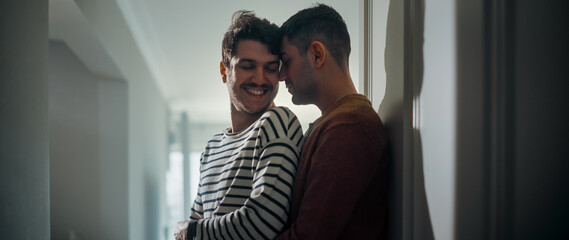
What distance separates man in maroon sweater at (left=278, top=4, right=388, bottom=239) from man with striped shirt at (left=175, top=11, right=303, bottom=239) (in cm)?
4

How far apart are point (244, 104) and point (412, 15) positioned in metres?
0.56

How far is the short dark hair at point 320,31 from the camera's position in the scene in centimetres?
131

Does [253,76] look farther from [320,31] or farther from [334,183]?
[334,183]

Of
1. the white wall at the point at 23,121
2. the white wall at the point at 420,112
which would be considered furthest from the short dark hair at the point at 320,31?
the white wall at the point at 23,121

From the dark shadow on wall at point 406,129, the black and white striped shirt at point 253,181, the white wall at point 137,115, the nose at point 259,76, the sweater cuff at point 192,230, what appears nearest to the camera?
the dark shadow on wall at point 406,129

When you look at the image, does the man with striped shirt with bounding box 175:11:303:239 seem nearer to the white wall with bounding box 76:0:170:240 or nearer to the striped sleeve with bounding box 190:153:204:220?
the striped sleeve with bounding box 190:153:204:220

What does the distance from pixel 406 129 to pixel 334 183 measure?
20cm

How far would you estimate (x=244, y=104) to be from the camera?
138 cm

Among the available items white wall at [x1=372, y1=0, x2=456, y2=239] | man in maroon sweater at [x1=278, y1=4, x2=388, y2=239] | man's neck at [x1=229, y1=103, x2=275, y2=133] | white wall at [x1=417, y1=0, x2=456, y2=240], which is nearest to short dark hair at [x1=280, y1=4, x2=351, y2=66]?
man in maroon sweater at [x1=278, y1=4, x2=388, y2=239]

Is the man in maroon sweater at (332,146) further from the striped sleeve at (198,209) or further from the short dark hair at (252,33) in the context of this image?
the striped sleeve at (198,209)

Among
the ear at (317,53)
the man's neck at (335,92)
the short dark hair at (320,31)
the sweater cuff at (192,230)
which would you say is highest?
the short dark hair at (320,31)

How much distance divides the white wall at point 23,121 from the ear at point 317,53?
814 mm

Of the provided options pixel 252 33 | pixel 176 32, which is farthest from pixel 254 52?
pixel 176 32

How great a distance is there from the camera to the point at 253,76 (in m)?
1.35
